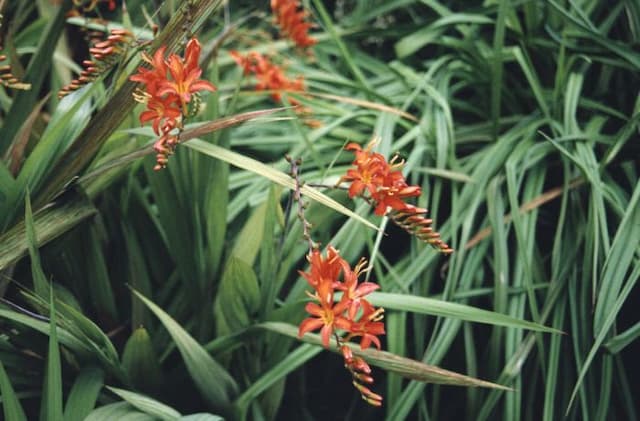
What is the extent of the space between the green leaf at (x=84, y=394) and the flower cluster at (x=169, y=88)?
382mm

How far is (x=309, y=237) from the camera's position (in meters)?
0.92

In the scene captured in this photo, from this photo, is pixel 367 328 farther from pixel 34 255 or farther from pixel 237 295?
pixel 34 255

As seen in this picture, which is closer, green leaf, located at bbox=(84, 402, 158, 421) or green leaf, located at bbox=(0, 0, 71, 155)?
green leaf, located at bbox=(84, 402, 158, 421)

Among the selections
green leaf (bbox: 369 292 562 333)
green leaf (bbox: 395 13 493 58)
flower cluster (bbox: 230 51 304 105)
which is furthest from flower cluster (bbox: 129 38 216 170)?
green leaf (bbox: 395 13 493 58)

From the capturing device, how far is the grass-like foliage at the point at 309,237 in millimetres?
1032

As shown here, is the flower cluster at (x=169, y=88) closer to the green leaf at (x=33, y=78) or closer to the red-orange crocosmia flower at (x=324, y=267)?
the red-orange crocosmia flower at (x=324, y=267)

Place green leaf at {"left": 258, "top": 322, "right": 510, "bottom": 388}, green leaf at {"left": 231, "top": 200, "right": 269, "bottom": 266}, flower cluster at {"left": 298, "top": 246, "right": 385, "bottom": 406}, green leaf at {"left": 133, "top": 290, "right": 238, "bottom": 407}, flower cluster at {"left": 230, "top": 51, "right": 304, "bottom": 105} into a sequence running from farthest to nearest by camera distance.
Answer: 1. flower cluster at {"left": 230, "top": 51, "right": 304, "bottom": 105}
2. green leaf at {"left": 231, "top": 200, "right": 269, "bottom": 266}
3. green leaf at {"left": 133, "top": 290, "right": 238, "bottom": 407}
4. green leaf at {"left": 258, "top": 322, "right": 510, "bottom": 388}
5. flower cluster at {"left": 298, "top": 246, "right": 385, "bottom": 406}

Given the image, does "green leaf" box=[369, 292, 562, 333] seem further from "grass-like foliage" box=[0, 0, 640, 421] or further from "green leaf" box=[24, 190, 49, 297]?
"green leaf" box=[24, 190, 49, 297]

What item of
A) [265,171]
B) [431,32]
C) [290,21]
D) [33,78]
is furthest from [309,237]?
[431,32]

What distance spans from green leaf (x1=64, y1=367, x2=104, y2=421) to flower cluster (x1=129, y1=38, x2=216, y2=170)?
1.25 ft

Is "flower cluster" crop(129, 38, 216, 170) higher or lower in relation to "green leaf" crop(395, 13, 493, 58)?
lower

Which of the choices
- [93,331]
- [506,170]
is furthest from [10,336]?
[506,170]

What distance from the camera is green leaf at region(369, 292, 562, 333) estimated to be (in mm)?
A: 1065

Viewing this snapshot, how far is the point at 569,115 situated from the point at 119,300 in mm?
1018
